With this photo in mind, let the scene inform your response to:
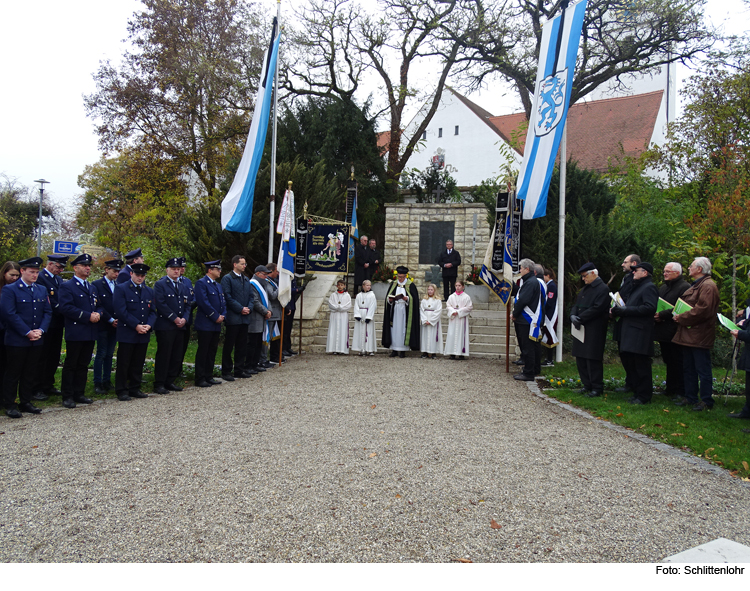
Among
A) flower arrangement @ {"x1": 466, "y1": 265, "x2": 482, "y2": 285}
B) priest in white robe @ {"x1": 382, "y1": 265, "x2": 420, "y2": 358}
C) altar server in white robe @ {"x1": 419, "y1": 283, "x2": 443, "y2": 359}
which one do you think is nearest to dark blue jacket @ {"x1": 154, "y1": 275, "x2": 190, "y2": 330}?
priest in white robe @ {"x1": 382, "y1": 265, "x2": 420, "y2": 358}

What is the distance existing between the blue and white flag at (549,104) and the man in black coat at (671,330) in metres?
2.84

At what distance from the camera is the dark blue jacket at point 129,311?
23.4ft

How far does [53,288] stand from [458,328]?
7.39m

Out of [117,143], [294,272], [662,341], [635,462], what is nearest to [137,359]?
[294,272]

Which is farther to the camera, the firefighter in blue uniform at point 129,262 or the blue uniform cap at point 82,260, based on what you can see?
the firefighter in blue uniform at point 129,262

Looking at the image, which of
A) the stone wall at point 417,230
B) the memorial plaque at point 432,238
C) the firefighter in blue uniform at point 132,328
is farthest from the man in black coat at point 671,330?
the memorial plaque at point 432,238

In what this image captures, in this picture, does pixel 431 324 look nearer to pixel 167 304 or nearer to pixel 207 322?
pixel 207 322

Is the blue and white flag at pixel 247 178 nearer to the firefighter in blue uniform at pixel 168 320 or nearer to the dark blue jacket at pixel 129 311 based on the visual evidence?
the firefighter in blue uniform at pixel 168 320

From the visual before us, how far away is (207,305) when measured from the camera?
820cm

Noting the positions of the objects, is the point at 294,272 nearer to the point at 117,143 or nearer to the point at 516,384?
the point at 516,384

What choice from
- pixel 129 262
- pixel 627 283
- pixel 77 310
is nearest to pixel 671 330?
pixel 627 283

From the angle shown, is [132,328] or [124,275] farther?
[124,275]

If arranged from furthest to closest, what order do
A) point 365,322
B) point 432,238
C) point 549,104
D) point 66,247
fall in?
point 66,247 → point 432,238 → point 365,322 → point 549,104

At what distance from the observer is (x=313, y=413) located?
6305 mm
